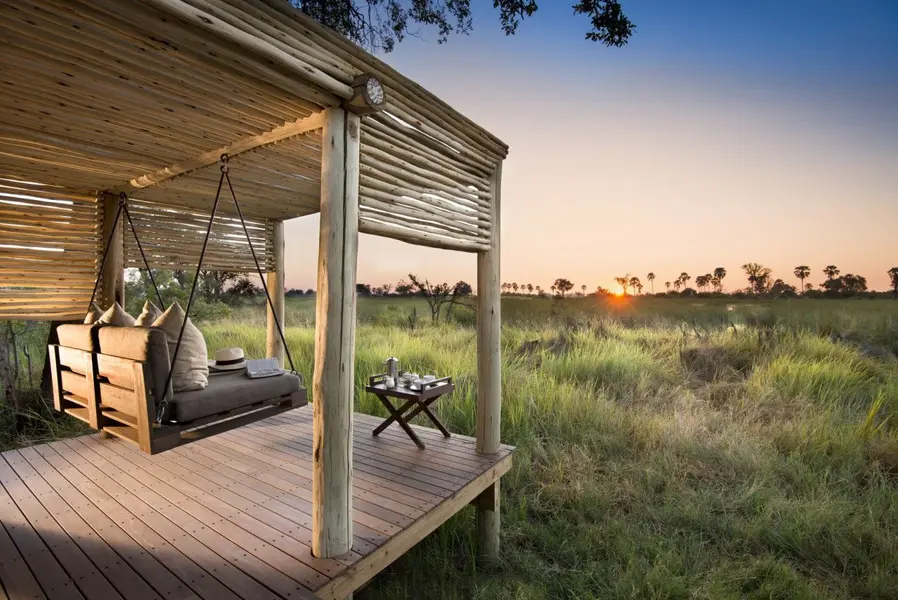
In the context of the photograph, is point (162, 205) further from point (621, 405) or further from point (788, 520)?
point (788, 520)

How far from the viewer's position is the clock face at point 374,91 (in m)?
2.21

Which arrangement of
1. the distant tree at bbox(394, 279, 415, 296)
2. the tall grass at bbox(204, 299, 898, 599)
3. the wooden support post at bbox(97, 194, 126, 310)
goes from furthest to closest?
the distant tree at bbox(394, 279, 415, 296)
the wooden support post at bbox(97, 194, 126, 310)
the tall grass at bbox(204, 299, 898, 599)

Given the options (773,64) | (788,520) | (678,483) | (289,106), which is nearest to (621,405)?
(678,483)

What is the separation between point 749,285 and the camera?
1717cm

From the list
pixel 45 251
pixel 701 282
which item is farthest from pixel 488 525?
pixel 701 282

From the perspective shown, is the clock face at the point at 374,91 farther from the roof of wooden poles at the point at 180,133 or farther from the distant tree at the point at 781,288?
the distant tree at the point at 781,288

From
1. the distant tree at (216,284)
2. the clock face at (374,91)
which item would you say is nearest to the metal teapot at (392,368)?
the clock face at (374,91)

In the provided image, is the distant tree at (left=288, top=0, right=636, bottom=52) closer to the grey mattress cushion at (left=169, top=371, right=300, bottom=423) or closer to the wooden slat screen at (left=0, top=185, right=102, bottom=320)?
the wooden slat screen at (left=0, top=185, right=102, bottom=320)

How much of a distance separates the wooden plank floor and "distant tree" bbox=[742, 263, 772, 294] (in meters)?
17.3

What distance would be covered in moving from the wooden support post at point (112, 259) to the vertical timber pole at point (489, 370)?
12.0 ft

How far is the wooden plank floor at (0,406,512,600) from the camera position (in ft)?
6.81

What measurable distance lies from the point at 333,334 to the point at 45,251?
12.4 ft

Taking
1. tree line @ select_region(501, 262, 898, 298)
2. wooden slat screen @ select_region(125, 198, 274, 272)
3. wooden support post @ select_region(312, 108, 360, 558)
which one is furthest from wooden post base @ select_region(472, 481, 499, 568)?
tree line @ select_region(501, 262, 898, 298)

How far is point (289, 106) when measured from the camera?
2363 mm
